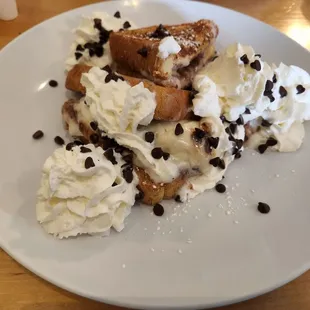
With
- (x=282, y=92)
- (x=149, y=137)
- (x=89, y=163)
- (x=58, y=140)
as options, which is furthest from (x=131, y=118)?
(x=282, y=92)

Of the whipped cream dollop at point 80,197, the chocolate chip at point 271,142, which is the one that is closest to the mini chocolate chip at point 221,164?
the chocolate chip at point 271,142

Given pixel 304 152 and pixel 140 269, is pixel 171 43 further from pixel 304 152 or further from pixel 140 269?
pixel 140 269

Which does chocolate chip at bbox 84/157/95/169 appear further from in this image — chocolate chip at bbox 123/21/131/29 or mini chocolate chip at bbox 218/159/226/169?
chocolate chip at bbox 123/21/131/29

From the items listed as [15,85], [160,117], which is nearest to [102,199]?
[160,117]

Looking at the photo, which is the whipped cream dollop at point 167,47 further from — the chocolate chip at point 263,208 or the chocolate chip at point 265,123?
the chocolate chip at point 263,208

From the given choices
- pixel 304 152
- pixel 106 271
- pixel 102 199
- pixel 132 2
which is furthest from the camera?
pixel 132 2

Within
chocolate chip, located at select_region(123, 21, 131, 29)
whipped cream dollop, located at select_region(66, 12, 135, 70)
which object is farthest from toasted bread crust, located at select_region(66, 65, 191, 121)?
chocolate chip, located at select_region(123, 21, 131, 29)

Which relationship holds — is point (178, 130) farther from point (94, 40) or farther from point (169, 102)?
point (94, 40)
